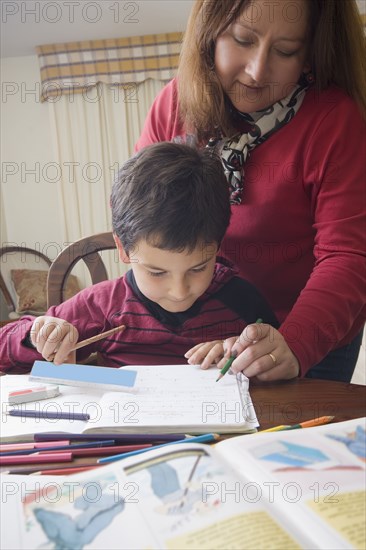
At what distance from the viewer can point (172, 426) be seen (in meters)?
0.64

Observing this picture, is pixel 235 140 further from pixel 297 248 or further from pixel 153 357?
pixel 153 357

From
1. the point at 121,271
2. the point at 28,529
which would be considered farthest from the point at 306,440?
the point at 121,271

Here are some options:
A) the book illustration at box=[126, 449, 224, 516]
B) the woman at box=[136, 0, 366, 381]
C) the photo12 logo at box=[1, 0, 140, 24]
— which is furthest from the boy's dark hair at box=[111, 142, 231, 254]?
the photo12 logo at box=[1, 0, 140, 24]

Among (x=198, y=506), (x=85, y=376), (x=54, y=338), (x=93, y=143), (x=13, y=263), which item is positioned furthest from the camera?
(x=93, y=143)

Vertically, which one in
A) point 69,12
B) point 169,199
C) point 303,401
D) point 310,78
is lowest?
point 303,401

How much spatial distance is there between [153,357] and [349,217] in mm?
467

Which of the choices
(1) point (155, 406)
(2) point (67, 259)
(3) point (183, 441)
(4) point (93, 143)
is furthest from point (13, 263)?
(3) point (183, 441)

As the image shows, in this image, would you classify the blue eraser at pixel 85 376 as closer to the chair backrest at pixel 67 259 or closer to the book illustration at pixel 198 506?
the book illustration at pixel 198 506

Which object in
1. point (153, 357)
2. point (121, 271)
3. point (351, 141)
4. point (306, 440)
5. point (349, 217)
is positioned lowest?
point (121, 271)

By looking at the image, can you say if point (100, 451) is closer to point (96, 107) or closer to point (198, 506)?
point (198, 506)

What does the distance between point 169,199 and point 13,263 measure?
9.69 feet

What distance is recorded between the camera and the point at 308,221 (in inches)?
43.5

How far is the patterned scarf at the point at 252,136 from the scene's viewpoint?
106 centimetres

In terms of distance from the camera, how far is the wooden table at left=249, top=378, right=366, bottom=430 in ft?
2.25
